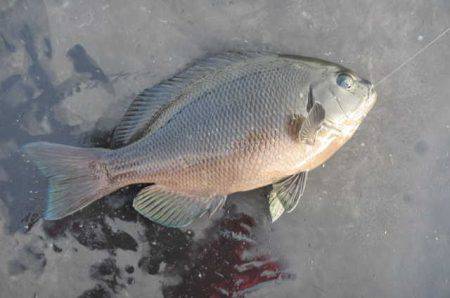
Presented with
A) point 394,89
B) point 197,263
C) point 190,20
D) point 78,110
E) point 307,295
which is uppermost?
point 190,20

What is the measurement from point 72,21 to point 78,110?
0.60 meters

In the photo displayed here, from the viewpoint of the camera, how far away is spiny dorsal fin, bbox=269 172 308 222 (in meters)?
3.12

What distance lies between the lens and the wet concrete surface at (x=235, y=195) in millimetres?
3287

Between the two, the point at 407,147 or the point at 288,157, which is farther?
the point at 407,147

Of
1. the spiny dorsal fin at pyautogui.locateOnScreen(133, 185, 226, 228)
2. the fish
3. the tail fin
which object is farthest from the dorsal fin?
the spiny dorsal fin at pyautogui.locateOnScreen(133, 185, 226, 228)

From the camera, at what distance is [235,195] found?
3312mm

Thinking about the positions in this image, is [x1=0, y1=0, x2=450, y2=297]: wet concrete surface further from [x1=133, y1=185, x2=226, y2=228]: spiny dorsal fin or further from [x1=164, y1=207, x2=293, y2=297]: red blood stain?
[x1=133, y1=185, x2=226, y2=228]: spiny dorsal fin

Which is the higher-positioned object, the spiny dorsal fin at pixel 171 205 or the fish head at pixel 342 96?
the fish head at pixel 342 96

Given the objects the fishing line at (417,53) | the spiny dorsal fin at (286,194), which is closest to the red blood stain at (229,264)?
the spiny dorsal fin at (286,194)

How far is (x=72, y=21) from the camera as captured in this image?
3.29m

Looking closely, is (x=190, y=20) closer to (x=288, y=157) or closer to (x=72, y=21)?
(x=72, y=21)

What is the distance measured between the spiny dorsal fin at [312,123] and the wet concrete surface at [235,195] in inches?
19.8

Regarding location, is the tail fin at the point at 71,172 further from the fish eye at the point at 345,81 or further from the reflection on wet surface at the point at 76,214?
the fish eye at the point at 345,81

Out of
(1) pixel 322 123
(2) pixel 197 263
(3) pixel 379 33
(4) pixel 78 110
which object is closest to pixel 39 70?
(4) pixel 78 110
